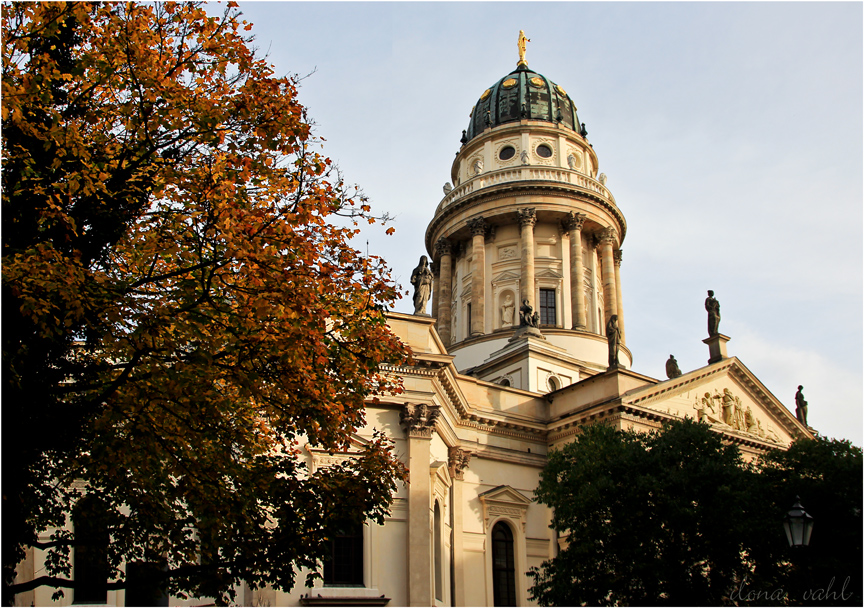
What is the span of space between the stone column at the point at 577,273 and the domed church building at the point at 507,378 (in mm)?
82

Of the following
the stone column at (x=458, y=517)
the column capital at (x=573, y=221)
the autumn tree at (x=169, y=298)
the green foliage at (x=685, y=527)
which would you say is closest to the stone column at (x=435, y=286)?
the column capital at (x=573, y=221)

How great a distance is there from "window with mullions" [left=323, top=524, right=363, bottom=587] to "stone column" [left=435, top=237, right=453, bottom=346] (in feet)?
76.6

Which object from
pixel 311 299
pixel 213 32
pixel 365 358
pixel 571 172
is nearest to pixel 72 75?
pixel 213 32

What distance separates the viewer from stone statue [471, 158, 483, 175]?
50816mm

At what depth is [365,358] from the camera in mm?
13094

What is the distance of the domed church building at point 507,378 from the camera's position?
2598 centimetres

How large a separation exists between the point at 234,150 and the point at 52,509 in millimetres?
5966

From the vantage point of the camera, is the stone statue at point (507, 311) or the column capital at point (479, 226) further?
the column capital at point (479, 226)

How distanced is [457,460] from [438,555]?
4246mm

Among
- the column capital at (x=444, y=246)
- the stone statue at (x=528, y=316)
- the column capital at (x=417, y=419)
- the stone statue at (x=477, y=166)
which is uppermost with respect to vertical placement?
the stone statue at (x=477, y=166)

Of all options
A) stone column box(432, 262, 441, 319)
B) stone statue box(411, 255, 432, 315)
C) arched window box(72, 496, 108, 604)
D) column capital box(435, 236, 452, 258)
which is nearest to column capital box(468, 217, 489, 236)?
column capital box(435, 236, 452, 258)

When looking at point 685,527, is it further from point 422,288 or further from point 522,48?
point 522,48

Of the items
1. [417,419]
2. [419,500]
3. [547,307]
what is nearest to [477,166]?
[547,307]

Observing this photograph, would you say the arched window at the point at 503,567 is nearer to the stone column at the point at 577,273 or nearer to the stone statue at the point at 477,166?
the stone column at the point at 577,273
